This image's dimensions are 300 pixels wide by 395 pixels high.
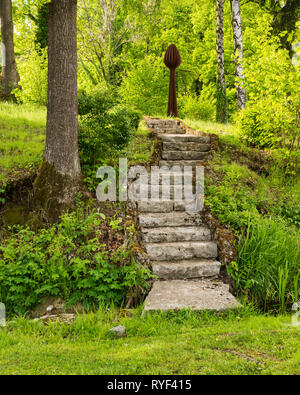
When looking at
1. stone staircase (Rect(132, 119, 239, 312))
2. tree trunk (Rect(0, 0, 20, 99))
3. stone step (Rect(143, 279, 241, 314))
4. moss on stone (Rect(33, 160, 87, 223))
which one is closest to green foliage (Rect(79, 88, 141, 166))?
moss on stone (Rect(33, 160, 87, 223))

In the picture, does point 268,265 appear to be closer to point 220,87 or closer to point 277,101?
point 277,101

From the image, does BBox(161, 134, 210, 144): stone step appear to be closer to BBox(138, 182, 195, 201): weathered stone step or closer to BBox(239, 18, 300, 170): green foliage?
BBox(239, 18, 300, 170): green foliage

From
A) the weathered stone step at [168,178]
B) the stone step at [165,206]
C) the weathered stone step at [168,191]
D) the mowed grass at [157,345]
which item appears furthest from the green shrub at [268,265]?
the weathered stone step at [168,178]

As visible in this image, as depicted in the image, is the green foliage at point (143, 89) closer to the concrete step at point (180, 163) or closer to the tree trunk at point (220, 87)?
the tree trunk at point (220, 87)

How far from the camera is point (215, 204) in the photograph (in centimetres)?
677

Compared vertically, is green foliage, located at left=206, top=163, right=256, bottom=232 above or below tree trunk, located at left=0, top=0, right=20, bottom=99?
below

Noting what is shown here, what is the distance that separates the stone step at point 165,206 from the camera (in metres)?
6.96

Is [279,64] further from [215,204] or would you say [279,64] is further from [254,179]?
[215,204]

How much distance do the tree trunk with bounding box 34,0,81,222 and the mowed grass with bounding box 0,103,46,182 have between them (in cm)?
98

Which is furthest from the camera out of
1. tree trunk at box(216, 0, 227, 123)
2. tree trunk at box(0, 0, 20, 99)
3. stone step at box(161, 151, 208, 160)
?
tree trunk at box(216, 0, 227, 123)

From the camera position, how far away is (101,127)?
7039mm

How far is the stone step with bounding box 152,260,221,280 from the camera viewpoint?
5727 mm
